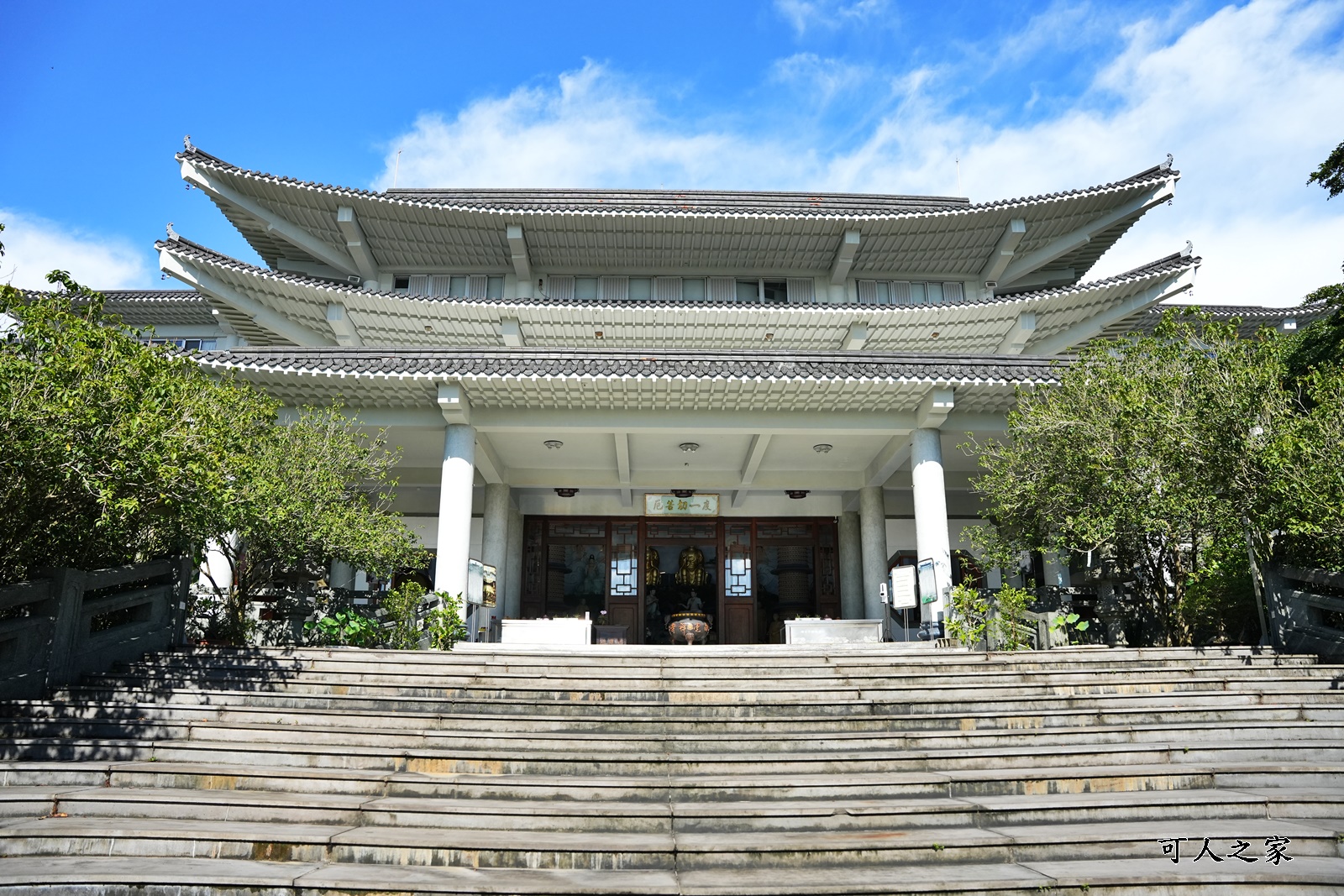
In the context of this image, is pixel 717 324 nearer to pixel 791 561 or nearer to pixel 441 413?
pixel 791 561

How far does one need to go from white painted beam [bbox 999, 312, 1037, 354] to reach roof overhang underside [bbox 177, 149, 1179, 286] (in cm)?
219

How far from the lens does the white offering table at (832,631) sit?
1272cm

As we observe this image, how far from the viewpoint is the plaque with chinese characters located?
1725 centimetres

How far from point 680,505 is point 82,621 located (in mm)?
11144

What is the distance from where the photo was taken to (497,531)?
50.1 ft

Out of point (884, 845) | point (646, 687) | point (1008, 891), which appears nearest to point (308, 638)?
point (646, 687)

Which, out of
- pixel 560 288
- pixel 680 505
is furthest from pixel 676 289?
pixel 680 505

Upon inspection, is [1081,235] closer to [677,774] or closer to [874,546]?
[874,546]

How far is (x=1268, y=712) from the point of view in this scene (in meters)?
6.84

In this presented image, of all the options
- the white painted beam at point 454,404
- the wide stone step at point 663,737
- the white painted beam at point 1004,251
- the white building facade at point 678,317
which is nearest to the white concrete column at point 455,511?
the white painted beam at point 454,404

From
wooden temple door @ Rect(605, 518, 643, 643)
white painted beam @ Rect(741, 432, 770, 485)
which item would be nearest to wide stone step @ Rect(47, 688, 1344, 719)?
white painted beam @ Rect(741, 432, 770, 485)

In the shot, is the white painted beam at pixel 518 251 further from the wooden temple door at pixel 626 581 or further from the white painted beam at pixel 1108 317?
the white painted beam at pixel 1108 317

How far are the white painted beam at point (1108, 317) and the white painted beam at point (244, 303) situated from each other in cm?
1540

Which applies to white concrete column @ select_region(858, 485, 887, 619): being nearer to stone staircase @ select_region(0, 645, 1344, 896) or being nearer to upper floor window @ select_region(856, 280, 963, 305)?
upper floor window @ select_region(856, 280, 963, 305)
